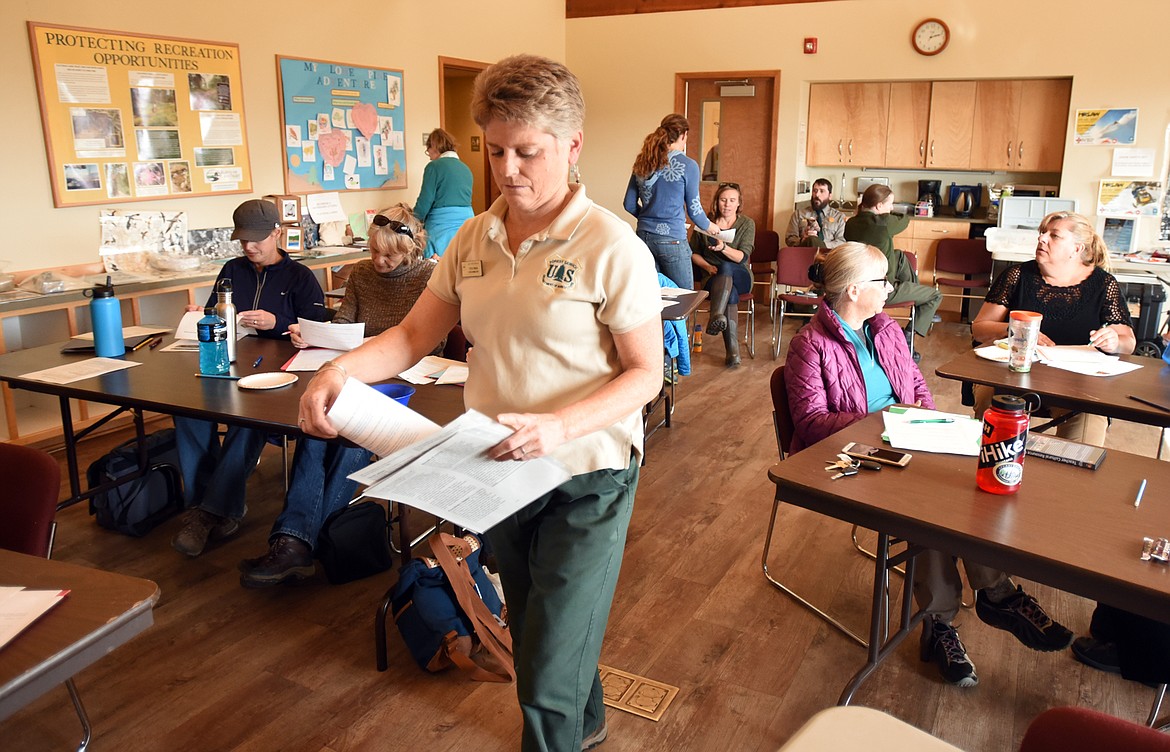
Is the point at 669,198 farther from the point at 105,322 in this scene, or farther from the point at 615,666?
the point at 615,666

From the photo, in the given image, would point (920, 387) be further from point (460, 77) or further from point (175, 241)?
point (460, 77)

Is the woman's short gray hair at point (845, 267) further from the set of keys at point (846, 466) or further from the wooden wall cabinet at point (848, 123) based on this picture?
the wooden wall cabinet at point (848, 123)

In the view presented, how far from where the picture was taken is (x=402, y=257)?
Answer: 11.2 ft

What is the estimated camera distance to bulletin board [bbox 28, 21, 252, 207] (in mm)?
4504

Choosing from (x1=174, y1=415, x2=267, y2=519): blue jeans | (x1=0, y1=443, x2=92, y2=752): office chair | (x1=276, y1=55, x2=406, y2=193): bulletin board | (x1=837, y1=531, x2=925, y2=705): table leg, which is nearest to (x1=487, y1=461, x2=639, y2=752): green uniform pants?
(x1=837, y1=531, x2=925, y2=705): table leg

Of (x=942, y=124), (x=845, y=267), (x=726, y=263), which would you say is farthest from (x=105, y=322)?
(x=942, y=124)

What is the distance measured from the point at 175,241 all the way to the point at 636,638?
383 cm

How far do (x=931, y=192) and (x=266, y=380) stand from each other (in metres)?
6.62

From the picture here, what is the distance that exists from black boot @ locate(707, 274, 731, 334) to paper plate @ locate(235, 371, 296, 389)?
3.61 metres

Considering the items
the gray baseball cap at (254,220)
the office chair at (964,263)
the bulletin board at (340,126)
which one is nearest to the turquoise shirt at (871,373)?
the gray baseball cap at (254,220)

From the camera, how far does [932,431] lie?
7.48 feet

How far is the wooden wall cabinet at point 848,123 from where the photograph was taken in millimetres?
7750

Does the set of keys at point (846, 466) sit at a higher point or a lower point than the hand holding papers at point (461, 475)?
lower

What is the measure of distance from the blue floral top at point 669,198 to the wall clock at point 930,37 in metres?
2.93
